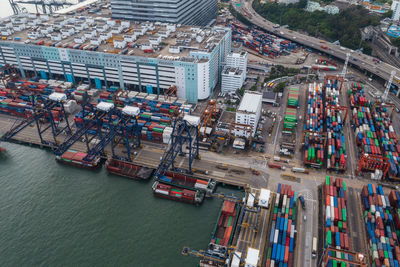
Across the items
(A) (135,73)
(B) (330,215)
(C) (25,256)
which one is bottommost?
(C) (25,256)

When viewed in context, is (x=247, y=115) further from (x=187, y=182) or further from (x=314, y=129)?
(x=187, y=182)

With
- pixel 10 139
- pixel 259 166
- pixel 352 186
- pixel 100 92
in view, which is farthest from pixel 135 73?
pixel 352 186

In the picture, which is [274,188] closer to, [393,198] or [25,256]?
[393,198]

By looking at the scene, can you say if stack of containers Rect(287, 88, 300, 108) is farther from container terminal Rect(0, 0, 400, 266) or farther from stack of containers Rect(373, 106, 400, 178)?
stack of containers Rect(373, 106, 400, 178)

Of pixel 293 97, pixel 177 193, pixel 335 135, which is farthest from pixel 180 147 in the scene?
pixel 293 97

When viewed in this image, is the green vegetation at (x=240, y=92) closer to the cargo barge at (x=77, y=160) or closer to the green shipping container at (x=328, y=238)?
the cargo barge at (x=77, y=160)

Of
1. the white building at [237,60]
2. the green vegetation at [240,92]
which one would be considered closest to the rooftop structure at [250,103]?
the green vegetation at [240,92]
